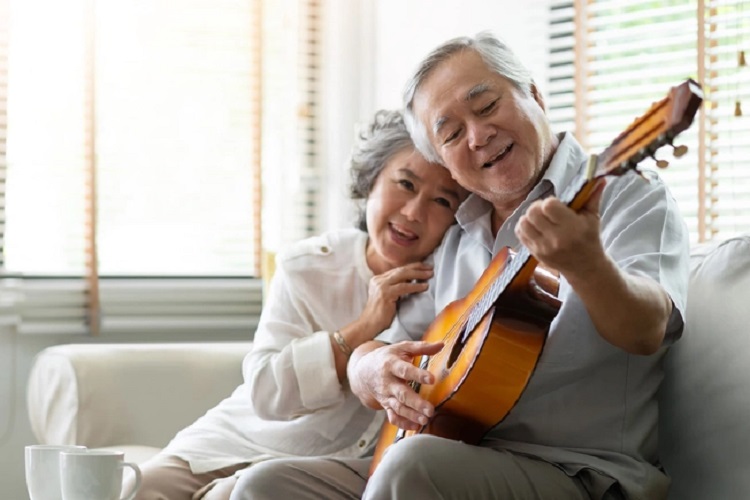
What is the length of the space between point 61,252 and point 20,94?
0.55m

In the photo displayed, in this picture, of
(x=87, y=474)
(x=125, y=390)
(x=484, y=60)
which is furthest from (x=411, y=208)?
(x=125, y=390)

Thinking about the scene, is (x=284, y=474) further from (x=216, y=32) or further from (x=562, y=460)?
(x=216, y=32)

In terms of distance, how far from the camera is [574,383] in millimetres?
1644

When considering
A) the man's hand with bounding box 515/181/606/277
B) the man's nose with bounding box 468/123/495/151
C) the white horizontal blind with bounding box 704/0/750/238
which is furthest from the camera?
the white horizontal blind with bounding box 704/0/750/238

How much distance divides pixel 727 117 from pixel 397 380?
1.64 m

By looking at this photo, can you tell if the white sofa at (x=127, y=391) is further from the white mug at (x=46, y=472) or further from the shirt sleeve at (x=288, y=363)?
the white mug at (x=46, y=472)

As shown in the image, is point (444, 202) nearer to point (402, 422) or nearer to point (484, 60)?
point (484, 60)

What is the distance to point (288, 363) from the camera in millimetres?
2111

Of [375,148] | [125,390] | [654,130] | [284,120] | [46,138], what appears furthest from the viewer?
[284,120]

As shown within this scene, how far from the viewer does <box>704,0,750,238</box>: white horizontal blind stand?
287cm

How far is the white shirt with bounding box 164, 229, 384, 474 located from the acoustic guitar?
0.46m

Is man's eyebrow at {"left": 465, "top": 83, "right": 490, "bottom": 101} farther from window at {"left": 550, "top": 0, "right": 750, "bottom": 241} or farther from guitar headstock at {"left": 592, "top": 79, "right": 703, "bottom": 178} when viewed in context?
window at {"left": 550, "top": 0, "right": 750, "bottom": 241}

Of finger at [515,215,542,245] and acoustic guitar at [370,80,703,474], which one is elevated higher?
finger at [515,215,542,245]

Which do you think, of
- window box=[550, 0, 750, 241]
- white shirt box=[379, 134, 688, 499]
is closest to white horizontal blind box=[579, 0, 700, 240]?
window box=[550, 0, 750, 241]
